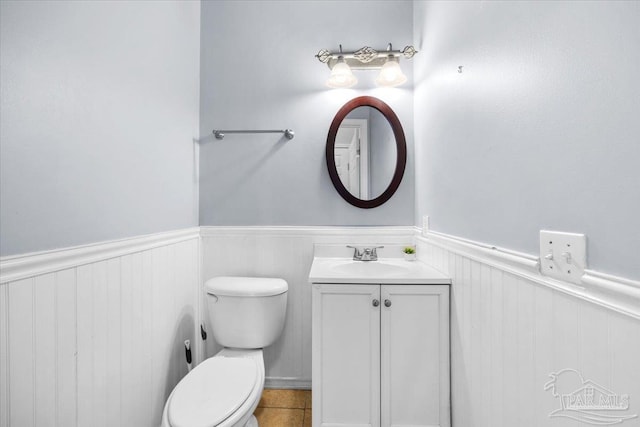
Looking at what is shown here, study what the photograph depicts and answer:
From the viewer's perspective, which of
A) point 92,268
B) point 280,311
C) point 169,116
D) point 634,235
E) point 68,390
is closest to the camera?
point 634,235

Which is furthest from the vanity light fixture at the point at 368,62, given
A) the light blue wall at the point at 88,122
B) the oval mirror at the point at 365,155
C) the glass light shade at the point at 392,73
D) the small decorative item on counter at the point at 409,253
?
the small decorative item on counter at the point at 409,253

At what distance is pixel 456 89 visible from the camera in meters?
1.18

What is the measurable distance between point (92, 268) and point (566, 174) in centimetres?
144

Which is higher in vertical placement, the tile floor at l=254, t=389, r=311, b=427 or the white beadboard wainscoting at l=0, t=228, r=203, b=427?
the white beadboard wainscoting at l=0, t=228, r=203, b=427

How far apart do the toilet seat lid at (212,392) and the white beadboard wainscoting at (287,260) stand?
1.60ft

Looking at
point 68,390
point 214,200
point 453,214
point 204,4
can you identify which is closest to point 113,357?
point 68,390

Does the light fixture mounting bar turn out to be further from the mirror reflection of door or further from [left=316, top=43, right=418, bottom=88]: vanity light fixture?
the mirror reflection of door

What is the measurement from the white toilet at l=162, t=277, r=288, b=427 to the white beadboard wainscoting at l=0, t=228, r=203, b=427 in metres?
0.22

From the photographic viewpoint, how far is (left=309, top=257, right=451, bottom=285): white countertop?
1242mm

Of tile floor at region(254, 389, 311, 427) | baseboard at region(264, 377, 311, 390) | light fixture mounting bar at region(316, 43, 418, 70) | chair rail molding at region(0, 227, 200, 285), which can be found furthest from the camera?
baseboard at region(264, 377, 311, 390)

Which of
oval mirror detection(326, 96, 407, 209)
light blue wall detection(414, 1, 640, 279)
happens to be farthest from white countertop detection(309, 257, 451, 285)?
oval mirror detection(326, 96, 407, 209)

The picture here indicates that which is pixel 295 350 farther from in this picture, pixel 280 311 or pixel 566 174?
pixel 566 174

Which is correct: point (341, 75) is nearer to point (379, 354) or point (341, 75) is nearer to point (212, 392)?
point (379, 354)

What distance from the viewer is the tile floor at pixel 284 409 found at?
4.76 ft
